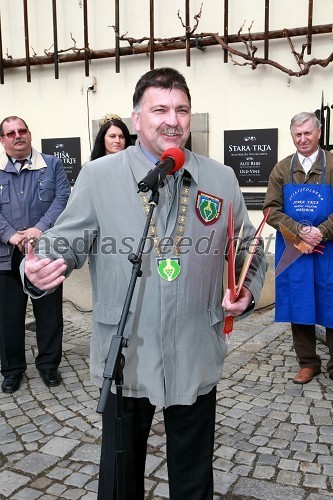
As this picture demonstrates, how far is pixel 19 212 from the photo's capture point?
4.32 meters

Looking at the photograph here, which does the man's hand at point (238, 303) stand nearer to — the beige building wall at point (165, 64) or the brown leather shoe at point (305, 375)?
the brown leather shoe at point (305, 375)

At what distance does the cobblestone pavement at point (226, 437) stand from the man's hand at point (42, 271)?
162cm

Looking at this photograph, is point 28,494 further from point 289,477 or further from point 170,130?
point 170,130

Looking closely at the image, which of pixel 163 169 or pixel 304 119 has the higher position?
pixel 304 119

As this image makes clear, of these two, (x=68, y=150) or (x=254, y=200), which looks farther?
(x=68, y=150)

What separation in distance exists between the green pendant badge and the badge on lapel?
0.78 ft

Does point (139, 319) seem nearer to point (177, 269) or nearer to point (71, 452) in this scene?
point (177, 269)

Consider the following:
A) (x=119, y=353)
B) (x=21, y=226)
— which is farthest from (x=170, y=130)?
(x=21, y=226)

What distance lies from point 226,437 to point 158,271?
6.43 ft

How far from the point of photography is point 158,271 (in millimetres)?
1998

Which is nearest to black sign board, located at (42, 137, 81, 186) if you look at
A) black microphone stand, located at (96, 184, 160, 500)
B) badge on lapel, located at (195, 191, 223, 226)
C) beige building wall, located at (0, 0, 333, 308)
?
beige building wall, located at (0, 0, 333, 308)

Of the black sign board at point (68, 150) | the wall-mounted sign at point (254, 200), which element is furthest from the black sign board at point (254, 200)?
the black sign board at point (68, 150)

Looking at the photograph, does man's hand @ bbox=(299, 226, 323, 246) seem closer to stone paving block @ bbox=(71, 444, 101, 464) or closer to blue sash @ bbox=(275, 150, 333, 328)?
blue sash @ bbox=(275, 150, 333, 328)

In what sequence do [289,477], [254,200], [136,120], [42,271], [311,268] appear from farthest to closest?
[254,200], [311,268], [289,477], [136,120], [42,271]
